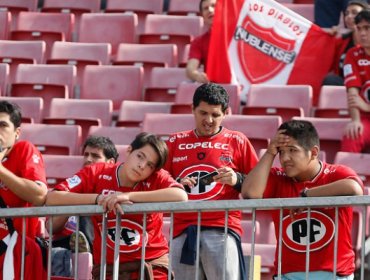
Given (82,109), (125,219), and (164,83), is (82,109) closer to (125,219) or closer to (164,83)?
(164,83)

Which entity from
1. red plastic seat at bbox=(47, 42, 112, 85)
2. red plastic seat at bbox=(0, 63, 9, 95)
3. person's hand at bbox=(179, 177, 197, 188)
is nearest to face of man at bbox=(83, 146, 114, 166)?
person's hand at bbox=(179, 177, 197, 188)

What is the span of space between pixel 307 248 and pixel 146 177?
1004 millimetres

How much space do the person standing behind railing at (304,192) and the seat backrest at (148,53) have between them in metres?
5.14

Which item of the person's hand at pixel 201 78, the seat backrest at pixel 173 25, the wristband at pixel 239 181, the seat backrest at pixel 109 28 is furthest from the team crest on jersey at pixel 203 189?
the seat backrest at pixel 109 28

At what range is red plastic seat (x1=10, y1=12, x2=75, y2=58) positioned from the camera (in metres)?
12.9

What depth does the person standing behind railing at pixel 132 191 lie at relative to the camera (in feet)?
21.7

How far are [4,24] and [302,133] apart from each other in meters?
6.51

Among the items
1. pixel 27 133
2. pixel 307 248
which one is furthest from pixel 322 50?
pixel 307 248

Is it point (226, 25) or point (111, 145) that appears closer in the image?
point (111, 145)

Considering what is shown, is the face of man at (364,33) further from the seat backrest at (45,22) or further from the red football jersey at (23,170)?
the seat backrest at (45,22)

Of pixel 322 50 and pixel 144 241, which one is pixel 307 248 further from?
pixel 322 50

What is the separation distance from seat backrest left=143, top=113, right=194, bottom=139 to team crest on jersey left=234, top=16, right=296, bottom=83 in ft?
3.82

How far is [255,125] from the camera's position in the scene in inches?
387

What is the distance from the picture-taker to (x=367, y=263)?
27.4 ft
